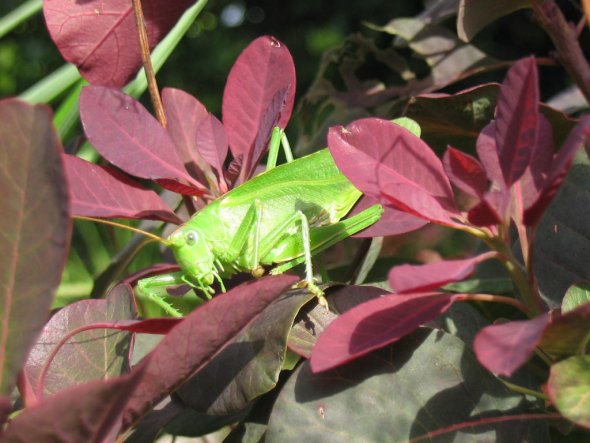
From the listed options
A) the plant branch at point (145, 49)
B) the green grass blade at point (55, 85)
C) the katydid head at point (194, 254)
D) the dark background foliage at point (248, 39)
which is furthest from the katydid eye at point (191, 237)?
the dark background foliage at point (248, 39)

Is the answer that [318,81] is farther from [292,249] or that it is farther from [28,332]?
[28,332]

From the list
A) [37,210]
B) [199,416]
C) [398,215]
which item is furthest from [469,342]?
[37,210]

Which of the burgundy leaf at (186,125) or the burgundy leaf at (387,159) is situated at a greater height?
the burgundy leaf at (387,159)

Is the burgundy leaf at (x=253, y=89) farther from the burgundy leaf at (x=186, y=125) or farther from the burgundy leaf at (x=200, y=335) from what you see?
the burgundy leaf at (x=200, y=335)

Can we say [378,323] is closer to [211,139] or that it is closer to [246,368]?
[246,368]

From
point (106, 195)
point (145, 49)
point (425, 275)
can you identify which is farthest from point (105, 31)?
point (425, 275)

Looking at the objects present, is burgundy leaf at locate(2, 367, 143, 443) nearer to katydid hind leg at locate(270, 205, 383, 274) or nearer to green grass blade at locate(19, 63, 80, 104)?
katydid hind leg at locate(270, 205, 383, 274)
